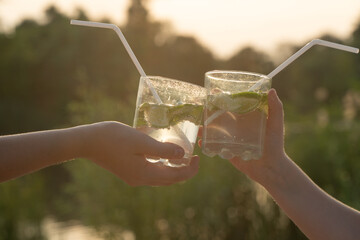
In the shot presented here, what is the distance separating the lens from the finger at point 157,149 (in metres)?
2.17

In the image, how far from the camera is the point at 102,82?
30516mm

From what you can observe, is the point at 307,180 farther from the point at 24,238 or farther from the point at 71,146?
the point at 24,238

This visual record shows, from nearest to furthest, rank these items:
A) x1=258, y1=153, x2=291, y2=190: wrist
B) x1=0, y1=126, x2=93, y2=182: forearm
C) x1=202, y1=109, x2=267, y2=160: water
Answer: x1=0, y1=126, x2=93, y2=182: forearm → x1=202, y1=109, x2=267, y2=160: water → x1=258, y1=153, x2=291, y2=190: wrist

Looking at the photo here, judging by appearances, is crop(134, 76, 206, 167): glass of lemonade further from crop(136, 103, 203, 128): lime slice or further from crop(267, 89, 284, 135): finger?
crop(267, 89, 284, 135): finger

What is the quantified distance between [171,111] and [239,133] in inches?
12.9

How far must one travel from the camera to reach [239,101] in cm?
223

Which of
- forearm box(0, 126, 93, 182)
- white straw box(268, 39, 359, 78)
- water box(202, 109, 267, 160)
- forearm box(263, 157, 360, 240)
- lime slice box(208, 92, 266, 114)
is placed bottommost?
forearm box(263, 157, 360, 240)

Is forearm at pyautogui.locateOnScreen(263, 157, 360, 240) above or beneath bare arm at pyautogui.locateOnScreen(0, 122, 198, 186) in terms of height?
beneath

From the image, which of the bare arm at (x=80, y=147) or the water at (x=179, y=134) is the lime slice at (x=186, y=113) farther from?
the bare arm at (x=80, y=147)

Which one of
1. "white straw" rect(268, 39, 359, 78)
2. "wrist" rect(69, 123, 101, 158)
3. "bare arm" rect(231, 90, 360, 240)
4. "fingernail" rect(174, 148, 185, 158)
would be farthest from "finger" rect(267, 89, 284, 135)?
"wrist" rect(69, 123, 101, 158)

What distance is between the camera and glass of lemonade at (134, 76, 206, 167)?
233cm

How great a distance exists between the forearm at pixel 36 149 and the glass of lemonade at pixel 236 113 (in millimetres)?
588

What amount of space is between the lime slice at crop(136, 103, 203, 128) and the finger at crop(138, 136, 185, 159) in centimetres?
15

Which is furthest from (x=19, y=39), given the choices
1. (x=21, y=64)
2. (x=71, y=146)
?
(x=71, y=146)
